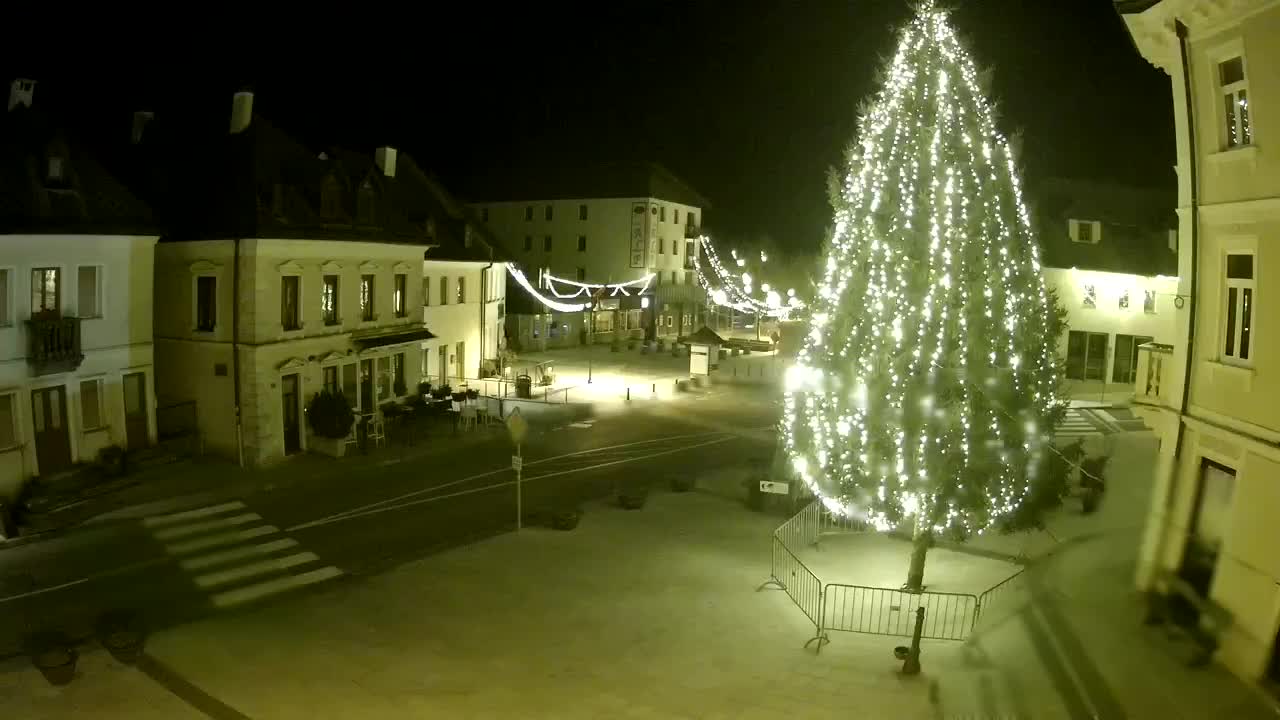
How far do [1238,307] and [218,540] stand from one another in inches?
723

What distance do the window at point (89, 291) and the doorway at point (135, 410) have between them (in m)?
1.90

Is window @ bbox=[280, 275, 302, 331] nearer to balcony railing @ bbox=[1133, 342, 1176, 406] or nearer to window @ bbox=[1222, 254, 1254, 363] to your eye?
balcony railing @ bbox=[1133, 342, 1176, 406]

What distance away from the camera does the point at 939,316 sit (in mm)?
12602

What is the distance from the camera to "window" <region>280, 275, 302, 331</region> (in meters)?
25.5

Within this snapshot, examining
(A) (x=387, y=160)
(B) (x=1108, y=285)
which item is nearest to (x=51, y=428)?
(A) (x=387, y=160)

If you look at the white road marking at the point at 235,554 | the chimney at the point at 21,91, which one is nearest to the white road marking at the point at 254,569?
the white road marking at the point at 235,554

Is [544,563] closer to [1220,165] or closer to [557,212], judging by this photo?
[1220,165]

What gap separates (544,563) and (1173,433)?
34.2 feet

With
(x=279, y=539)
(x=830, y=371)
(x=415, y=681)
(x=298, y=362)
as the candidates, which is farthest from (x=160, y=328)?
(x=830, y=371)

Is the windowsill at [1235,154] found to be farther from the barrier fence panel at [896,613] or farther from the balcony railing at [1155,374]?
the barrier fence panel at [896,613]

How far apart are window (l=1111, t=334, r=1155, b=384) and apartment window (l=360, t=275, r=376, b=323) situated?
100ft

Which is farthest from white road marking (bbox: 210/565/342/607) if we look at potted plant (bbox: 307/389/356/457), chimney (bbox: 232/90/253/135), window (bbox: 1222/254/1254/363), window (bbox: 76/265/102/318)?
chimney (bbox: 232/90/253/135)

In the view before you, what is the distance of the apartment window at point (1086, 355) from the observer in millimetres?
39031

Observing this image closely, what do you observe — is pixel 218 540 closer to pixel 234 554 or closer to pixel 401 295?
pixel 234 554
